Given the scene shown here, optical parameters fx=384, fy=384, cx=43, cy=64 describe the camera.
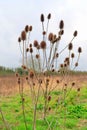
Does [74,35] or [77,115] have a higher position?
[74,35]

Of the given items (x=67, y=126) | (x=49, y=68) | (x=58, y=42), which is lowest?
(x=67, y=126)

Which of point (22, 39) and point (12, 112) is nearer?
point (22, 39)

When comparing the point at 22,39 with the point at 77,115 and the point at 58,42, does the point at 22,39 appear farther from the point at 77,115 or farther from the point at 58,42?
the point at 77,115

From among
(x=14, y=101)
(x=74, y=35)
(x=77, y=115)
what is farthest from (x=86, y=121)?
(x=74, y=35)

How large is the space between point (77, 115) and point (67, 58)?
7030 millimetres

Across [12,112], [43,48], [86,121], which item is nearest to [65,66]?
[43,48]

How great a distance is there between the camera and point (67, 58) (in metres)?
4.38

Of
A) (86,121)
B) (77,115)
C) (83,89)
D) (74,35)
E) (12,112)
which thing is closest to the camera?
(74,35)

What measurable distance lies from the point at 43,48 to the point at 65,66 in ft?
2.58

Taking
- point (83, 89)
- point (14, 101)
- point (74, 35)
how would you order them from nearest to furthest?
point (74, 35) < point (14, 101) < point (83, 89)

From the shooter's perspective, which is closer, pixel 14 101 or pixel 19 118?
pixel 19 118

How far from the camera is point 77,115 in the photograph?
11195 millimetres

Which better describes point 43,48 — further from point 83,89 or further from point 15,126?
point 83,89

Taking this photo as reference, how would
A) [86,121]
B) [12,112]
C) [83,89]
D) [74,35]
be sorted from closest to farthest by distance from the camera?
[74,35] → [86,121] → [12,112] → [83,89]
